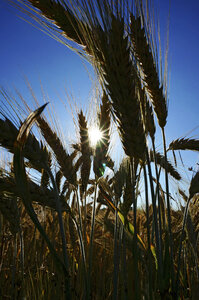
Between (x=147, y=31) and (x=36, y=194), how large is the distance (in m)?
1.11

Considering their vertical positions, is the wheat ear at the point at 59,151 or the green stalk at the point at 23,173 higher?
the wheat ear at the point at 59,151

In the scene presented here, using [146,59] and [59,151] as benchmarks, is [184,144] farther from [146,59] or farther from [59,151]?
[59,151]

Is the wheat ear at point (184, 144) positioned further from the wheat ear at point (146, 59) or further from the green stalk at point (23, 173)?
the green stalk at point (23, 173)

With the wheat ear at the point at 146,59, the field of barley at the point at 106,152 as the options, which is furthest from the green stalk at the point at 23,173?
the wheat ear at the point at 146,59

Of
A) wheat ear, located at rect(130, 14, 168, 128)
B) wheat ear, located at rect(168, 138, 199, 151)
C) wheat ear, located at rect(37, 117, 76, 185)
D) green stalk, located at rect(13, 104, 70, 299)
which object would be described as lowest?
green stalk, located at rect(13, 104, 70, 299)

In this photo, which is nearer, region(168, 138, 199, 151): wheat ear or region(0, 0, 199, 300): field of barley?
region(0, 0, 199, 300): field of barley

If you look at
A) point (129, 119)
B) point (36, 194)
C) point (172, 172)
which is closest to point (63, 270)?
point (36, 194)

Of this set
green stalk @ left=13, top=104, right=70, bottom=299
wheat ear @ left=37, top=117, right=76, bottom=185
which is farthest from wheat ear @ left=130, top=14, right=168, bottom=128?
green stalk @ left=13, top=104, right=70, bottom=299

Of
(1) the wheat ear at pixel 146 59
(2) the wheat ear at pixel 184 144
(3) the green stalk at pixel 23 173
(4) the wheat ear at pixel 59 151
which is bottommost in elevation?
(3) the green stalk at pixel 23 173

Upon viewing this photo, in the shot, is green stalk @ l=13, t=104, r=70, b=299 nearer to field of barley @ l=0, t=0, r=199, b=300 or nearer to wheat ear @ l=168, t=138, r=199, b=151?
field of barley @ l=0, t=0, r=199, b=300

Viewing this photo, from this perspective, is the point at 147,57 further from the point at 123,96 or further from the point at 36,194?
the point at 36,194

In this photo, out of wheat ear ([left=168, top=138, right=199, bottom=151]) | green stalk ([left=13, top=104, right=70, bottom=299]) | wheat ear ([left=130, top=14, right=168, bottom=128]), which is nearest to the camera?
green stalk ([left=13, top=104, right=70, bottom=299])

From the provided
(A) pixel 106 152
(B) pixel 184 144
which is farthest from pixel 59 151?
(B) pixel 184 144

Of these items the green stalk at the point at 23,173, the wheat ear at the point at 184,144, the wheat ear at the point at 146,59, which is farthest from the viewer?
the wheat ear at the point at 184,144
